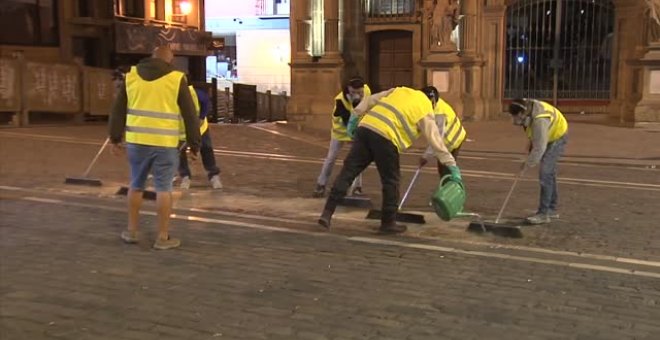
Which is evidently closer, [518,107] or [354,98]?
[518,107]

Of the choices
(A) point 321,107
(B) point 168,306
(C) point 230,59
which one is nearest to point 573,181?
(B) point 168,306

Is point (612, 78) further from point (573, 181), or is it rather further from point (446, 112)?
point (446, 112)

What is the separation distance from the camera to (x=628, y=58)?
64.4 feet

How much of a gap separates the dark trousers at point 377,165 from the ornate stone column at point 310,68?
525 inches

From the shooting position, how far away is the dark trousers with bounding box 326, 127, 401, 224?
7191 millimetres

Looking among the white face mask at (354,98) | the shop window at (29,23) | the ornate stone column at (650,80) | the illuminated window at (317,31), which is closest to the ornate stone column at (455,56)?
the illuminated window at (317,31)

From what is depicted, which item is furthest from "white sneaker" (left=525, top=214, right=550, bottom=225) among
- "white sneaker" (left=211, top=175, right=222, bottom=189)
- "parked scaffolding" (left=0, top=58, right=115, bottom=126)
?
"parked scaffolding" (left=0, top=58, right=115, bottom=126)

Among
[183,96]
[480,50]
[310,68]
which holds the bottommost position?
[183,96]

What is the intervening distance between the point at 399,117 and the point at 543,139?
61.8 inches

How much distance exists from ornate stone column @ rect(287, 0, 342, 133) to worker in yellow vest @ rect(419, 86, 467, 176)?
12.1 metres

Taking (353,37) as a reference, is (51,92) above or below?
below

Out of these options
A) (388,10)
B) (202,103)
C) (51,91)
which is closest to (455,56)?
(388,10)

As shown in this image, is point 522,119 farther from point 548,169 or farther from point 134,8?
point 134,8

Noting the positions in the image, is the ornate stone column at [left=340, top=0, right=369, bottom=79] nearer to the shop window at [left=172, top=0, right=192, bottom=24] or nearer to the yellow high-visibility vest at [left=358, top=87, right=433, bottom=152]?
the shop window at [left=172, top=0, right=192, bottom=24]
